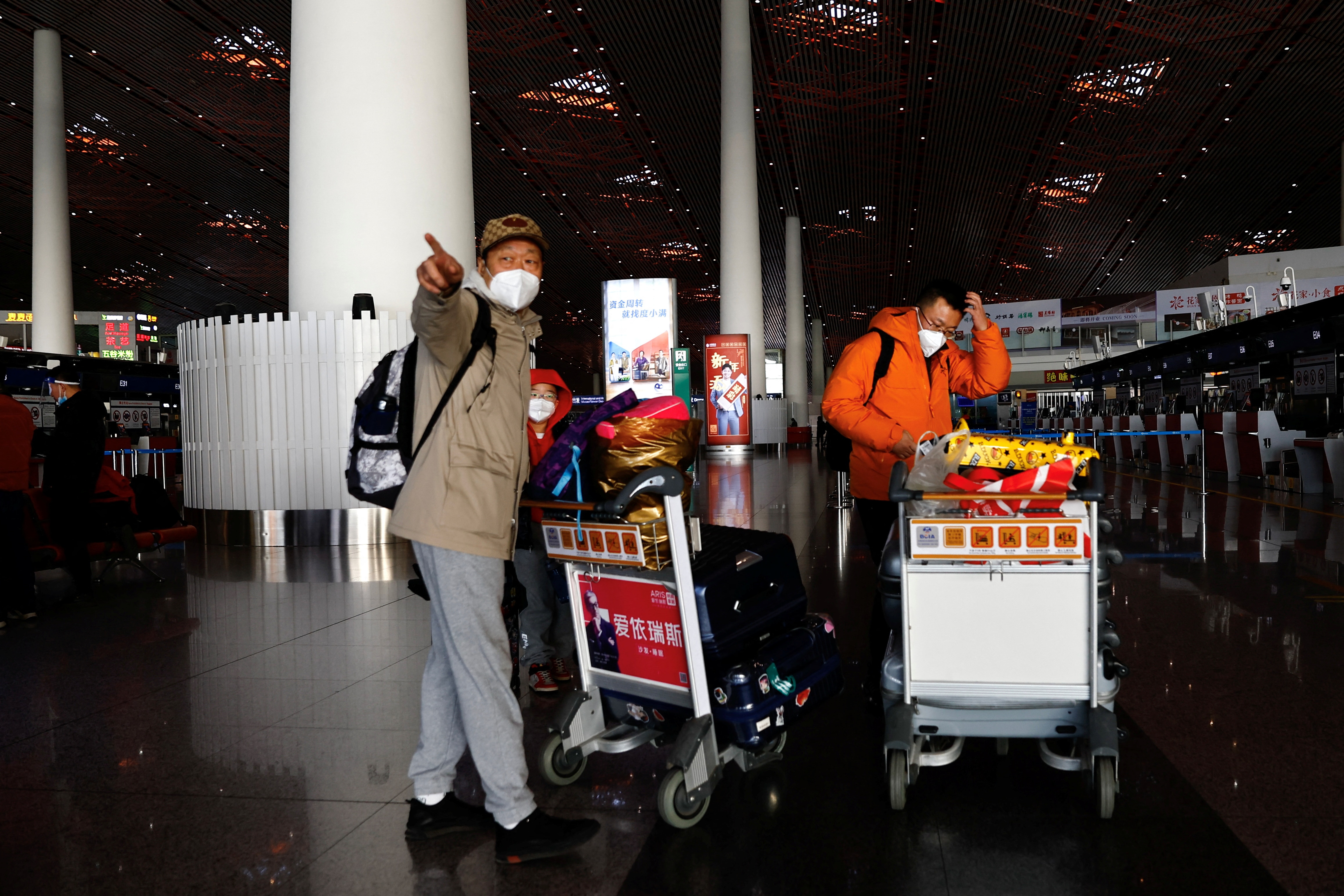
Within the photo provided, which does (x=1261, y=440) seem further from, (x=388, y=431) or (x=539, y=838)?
(x=388, y=431)

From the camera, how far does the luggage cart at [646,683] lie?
2312 mm

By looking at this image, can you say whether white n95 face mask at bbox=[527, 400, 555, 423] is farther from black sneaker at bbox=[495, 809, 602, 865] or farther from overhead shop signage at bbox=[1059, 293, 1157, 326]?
overhead shop signage at bbox=[1059, 293, 1157, 326]

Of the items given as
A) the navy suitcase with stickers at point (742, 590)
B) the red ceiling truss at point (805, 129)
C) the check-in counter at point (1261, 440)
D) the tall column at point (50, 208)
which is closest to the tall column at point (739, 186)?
the red ceiling truss at point (805, 129)

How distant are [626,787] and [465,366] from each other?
1.29 m

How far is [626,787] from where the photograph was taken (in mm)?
2660

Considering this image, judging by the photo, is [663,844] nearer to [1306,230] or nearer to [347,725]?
[347,725]

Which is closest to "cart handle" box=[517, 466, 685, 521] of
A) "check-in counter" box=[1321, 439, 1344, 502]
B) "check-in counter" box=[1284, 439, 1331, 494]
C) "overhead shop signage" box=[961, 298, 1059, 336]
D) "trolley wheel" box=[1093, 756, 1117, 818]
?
"trolley wheel" box=[1093, 756, 1117, 818]

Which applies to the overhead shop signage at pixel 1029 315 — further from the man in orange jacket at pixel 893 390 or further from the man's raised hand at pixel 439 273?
the man's raised hand at pixel 439 273

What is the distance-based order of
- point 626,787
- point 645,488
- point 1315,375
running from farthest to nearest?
point 1315,375 < point 626,787 < point 645,488

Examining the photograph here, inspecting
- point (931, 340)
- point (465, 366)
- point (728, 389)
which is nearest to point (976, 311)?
point (931, 340)

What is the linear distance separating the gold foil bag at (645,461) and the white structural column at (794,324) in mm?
32587

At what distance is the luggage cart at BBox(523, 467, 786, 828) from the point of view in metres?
2.31

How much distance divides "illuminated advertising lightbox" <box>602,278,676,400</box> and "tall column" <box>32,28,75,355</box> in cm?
1179

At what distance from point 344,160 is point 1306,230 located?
37.6m
